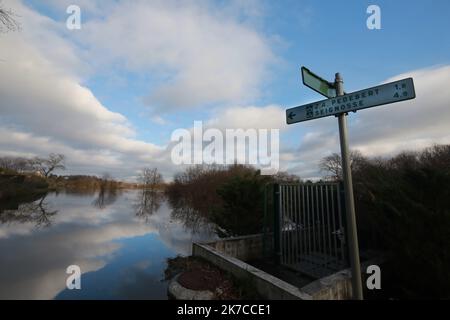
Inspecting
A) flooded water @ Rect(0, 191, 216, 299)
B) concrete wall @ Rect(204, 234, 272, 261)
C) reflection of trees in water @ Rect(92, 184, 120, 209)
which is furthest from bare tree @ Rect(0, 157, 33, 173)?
concrete wall @ Rect(204, 234, 272, 261)

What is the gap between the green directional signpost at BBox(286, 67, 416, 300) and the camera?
2287 millimetres

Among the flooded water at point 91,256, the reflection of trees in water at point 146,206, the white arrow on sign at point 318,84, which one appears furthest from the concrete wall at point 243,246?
the reflection of trees in water at point 146,206

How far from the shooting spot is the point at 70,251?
28.0 ft

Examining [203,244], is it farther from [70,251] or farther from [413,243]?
[70,251]

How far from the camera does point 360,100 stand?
2.46m

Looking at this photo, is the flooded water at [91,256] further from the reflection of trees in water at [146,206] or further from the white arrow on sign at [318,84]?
the white arrow on sign at [318,84]

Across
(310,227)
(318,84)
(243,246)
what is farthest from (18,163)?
(318,84)

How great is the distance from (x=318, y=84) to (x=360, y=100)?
0.55m

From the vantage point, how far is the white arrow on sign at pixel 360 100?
2.24 metres

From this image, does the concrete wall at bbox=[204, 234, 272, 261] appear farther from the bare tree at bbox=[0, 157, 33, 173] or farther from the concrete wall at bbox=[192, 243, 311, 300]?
the bare tree at bbox=[0, 157, 33, 173]

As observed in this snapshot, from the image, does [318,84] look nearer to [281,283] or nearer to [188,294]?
[281,283]

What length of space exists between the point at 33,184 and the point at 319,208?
49551mm

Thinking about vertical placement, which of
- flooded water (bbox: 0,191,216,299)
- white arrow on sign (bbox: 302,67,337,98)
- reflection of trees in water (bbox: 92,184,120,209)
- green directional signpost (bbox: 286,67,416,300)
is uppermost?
white arrow on sign (bbox: 302,67,337,98)
